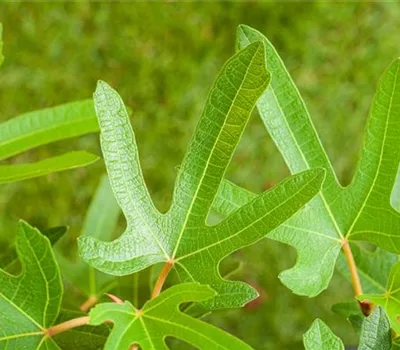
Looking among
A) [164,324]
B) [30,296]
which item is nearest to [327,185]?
[164,324]

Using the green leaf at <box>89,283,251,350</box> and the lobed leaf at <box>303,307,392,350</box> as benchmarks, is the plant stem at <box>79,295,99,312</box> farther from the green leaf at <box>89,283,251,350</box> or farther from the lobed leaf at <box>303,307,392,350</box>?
the lobed leaf at <box>303,307,392,350</box>

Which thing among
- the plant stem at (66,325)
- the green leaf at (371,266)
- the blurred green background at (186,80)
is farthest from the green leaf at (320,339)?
the blurred green background at (186,80)

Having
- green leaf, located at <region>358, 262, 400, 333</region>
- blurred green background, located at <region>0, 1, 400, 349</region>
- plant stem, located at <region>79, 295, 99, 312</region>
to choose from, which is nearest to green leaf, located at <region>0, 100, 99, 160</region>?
plant stem, located at <region>79, 295, 99, 312</region>

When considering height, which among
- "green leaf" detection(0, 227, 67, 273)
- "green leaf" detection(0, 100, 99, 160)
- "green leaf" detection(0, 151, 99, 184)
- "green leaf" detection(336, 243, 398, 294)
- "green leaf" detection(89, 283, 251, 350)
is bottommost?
"green leaf" detection(336, 243, 398, 294)

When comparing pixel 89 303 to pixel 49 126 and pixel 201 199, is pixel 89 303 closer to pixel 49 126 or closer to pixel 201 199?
pixel 49 126

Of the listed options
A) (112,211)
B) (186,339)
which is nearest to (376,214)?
(186,339)

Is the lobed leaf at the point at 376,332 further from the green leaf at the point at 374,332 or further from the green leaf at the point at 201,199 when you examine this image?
the green leaf at the point at 201,199

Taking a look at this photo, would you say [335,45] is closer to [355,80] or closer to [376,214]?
[355,80]
